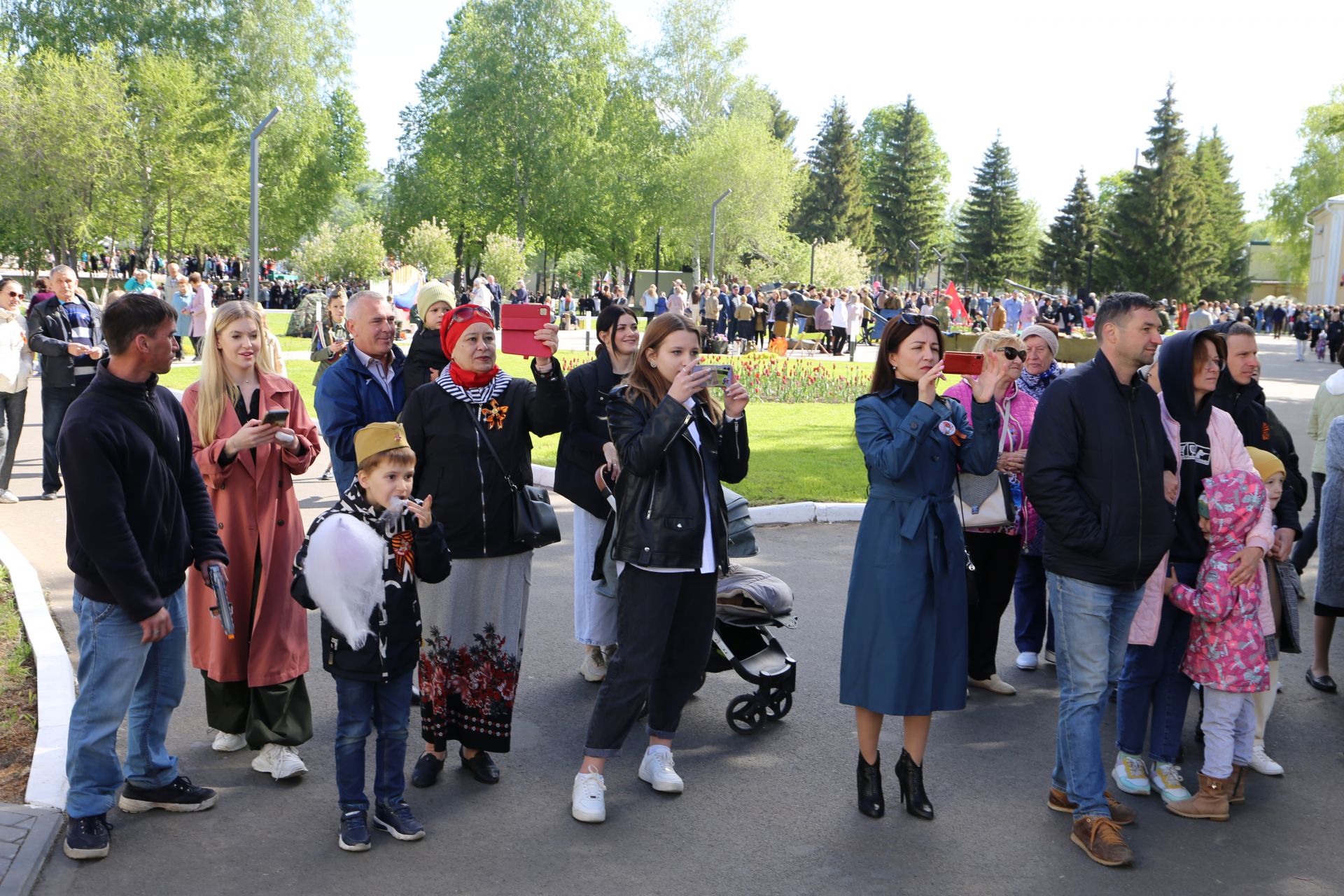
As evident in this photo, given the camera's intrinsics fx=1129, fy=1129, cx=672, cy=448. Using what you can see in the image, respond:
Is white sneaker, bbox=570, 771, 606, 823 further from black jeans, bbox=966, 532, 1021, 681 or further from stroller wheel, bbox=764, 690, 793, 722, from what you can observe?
black jeans, bbox=966, 532, 1021, 681

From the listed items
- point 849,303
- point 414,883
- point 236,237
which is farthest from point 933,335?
point 236,237

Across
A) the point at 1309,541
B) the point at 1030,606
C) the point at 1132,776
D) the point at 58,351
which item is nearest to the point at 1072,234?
the point at 1309,541

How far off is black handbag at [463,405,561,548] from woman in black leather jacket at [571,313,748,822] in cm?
45

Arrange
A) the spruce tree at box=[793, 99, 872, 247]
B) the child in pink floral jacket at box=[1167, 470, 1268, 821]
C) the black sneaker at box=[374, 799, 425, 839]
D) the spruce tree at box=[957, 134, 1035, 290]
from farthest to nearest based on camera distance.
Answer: the spruce tree at box=[957, 134, 1035, 290], the spruce tree at box=[793, 99, 872, 247], the child in pink floral jacket at box=[1167, 470, 1268, 821], the black sneaker at box=[374, 799, 425, 839]

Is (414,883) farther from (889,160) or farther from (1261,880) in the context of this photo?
(889,160)

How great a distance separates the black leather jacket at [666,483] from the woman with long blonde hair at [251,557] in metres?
1.48

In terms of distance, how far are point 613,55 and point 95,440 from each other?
2416 inches

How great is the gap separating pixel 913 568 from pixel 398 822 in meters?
2.25

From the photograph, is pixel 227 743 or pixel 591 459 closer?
pixel 227 743

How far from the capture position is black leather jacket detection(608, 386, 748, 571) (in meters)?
4.41

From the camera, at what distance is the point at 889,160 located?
9006 centimetres

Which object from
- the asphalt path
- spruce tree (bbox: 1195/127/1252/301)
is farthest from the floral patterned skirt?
spruce tree (bbox: 1195/127/1252/301)

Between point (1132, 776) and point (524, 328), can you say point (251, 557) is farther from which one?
point (1132, 776)

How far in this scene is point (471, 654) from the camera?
4902 millimetres
